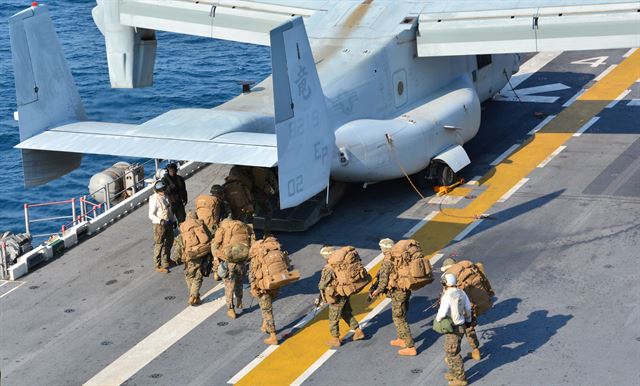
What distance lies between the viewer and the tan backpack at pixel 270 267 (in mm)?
21984

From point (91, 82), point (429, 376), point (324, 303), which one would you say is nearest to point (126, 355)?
point (324, 303)

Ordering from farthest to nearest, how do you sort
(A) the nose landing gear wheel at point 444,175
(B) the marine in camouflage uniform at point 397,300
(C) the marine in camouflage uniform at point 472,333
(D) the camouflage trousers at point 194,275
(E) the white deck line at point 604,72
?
(E) the white deck line at point 604,72 → (A) the nose landing gear wheel at point 444,175 → (D) the camouflage trousers at point 194,275 → (B) the marine in camouflage uniform at point 397,300 → (C) the marine in camouflage uniform at point 472,333

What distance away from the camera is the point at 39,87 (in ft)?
84.1

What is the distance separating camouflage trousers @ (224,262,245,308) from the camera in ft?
76.4

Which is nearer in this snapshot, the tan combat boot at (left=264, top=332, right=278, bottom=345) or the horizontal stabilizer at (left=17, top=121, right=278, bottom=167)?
the tan combat boot at (left=264, top=332, right=278, bottom=345)

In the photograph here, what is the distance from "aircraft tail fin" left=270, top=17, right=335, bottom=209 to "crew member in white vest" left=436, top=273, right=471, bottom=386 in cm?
504

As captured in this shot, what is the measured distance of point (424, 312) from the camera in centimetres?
2369

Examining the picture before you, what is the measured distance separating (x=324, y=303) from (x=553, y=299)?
4691 millimetres

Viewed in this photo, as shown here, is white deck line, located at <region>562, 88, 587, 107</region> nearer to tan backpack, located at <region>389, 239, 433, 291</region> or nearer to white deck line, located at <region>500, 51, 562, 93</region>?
white deck line, located at <region>500, 51, 562, 93</region>

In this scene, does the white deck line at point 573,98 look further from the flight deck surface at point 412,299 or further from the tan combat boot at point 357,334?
the tan combat boot at point 357,334

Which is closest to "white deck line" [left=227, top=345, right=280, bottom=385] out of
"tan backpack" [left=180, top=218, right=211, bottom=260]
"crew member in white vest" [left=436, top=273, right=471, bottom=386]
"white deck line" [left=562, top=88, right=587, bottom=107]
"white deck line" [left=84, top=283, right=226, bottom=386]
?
"white deck line" [left=84, top=283, right=226, bottom=386]

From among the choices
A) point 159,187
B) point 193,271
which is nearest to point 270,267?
point 193,271

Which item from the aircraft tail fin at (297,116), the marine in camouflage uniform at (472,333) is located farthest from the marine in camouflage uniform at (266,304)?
the marine in camouflage uniform at (472,333)

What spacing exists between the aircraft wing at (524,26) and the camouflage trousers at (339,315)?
10371 mm
